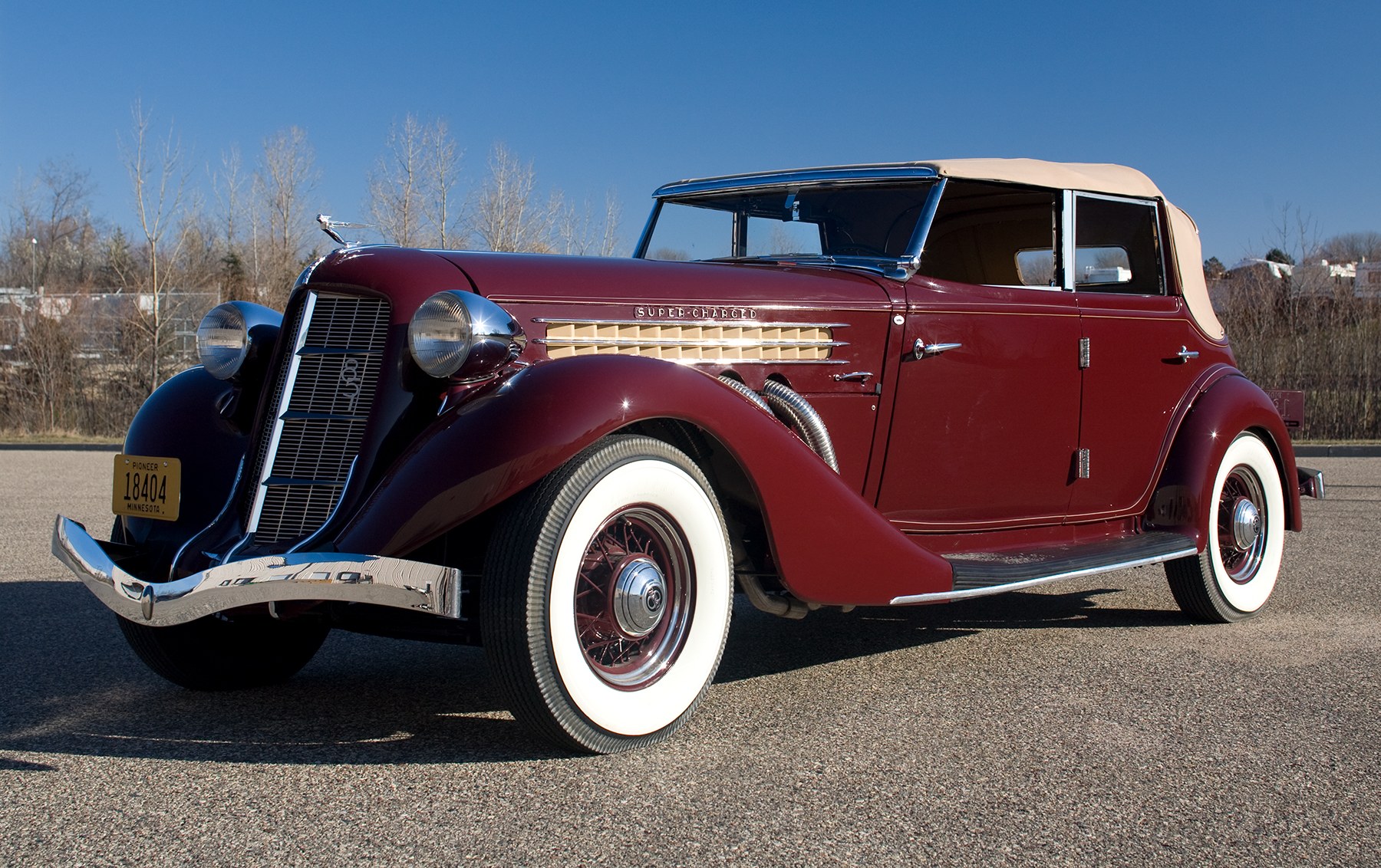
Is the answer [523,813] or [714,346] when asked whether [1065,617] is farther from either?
[523,813]

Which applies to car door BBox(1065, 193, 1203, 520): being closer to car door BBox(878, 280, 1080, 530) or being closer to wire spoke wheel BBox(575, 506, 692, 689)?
car door BBox(878, 280, 1080, 530)

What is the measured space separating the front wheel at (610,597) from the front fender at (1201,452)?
255 cm

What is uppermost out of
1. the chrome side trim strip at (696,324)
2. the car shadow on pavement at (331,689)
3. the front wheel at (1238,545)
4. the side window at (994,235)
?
the side window at (994,235)

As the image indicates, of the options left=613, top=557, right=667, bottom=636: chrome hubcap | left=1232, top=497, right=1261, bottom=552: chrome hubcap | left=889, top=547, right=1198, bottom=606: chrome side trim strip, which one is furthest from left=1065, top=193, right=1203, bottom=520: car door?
left=613, top=557, right=667, bottom=636: chrome hubcap

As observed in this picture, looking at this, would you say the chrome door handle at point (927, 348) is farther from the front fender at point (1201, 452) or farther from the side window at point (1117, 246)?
the front fender at point (1201, 452)

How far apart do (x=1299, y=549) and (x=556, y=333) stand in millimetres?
5427

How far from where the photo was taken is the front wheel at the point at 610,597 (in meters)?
2.81

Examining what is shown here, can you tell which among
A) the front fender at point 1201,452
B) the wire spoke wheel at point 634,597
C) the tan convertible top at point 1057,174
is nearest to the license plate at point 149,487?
the wire spoke wheel at point 634,597

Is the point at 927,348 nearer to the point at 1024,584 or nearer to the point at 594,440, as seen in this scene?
the point at 1024,584

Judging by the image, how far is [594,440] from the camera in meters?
2.92

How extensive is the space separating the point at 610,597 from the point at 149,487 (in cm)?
155

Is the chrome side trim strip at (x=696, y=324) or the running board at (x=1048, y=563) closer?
the chrome side trim strip at (x=696, y=324)

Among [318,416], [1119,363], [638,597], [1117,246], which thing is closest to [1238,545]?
[1119,363]

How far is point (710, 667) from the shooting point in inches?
127
